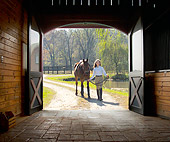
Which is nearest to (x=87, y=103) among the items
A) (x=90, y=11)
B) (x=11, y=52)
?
(x=90, y=11)

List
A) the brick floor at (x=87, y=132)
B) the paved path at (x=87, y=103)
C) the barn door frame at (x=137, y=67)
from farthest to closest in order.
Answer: the paved path at (x=87, y=103)
the barn door frame at (x=137, y=67)
the brick floor at (x=87, y=132)

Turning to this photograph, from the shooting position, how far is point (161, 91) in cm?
363

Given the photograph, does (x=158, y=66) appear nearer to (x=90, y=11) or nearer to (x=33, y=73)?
(x=90, y=11)

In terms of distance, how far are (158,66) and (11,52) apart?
324cm

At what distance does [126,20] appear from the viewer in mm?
4930

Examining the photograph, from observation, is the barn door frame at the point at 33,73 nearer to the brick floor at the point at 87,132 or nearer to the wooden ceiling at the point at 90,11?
the wooden ceiling at the point at 90,11

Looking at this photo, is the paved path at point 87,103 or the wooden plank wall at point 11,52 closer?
the wooden plank wall at point 11,52

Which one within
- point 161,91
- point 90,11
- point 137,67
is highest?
point 90,11

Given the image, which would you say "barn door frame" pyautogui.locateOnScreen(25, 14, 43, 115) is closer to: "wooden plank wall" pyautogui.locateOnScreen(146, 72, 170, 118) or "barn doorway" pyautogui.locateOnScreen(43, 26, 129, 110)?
"wooden plank wall" pyautogui.locateOnScreen(146, 72, 170, 118)

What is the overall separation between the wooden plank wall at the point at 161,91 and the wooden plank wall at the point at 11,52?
2974 millimetres

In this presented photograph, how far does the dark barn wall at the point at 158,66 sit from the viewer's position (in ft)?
11.6

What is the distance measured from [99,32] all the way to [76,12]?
294 inches

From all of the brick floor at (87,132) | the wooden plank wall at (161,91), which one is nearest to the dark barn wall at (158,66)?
the wooden plank wall at (161,91)

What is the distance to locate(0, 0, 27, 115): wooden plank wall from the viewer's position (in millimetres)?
2939
